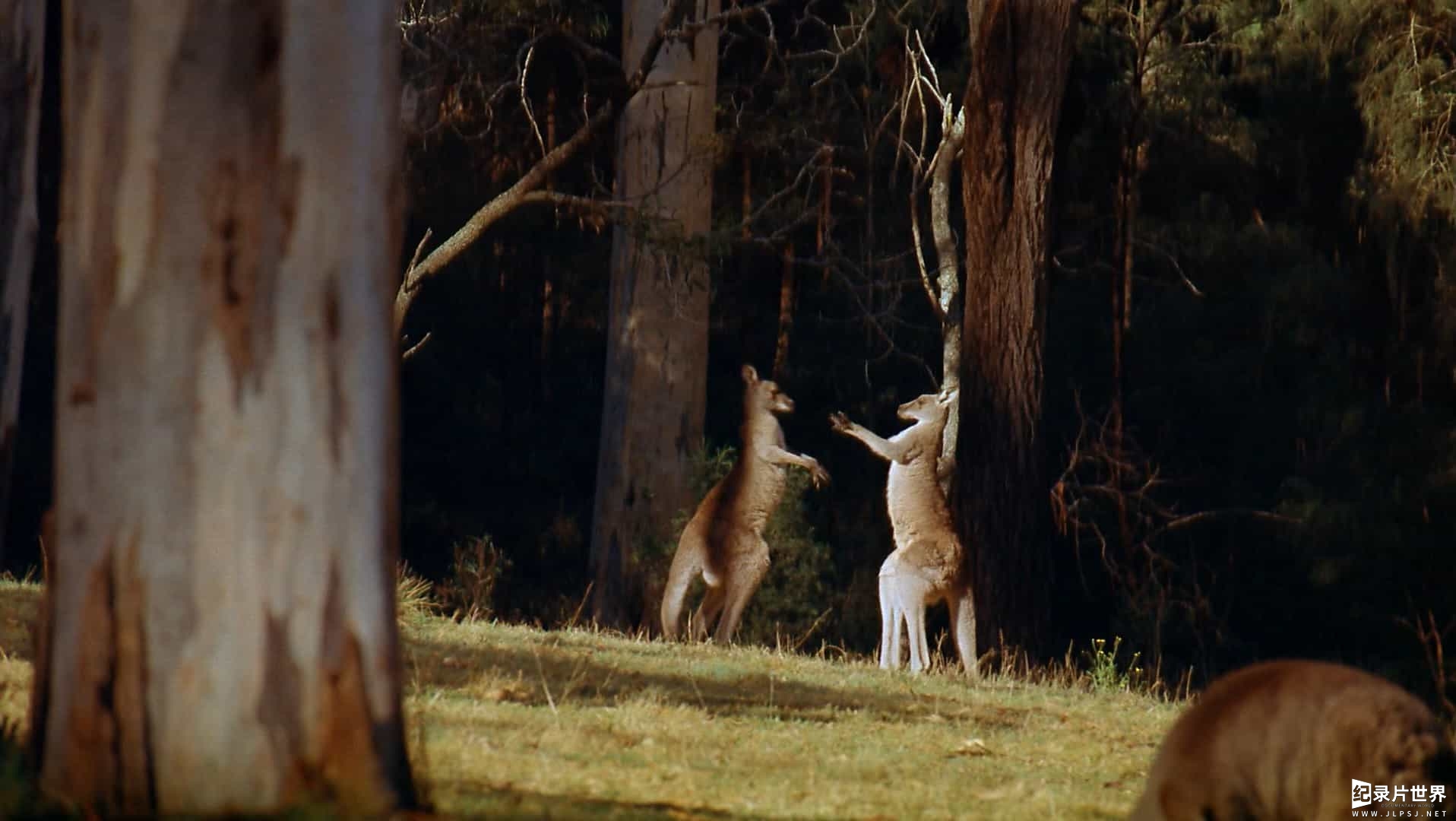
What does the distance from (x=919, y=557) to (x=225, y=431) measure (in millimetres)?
7959

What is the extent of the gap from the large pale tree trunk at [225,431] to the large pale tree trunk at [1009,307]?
10.6 metres

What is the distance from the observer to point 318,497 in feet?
10.6

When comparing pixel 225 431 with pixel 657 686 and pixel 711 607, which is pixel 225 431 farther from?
pixel 711 607

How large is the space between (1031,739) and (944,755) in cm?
78

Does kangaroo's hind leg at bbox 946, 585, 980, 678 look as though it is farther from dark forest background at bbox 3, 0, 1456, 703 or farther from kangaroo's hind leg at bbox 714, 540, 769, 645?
dark forest background at bbox 3, 0, 1456, 703

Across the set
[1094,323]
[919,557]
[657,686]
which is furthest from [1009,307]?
[1094,323]

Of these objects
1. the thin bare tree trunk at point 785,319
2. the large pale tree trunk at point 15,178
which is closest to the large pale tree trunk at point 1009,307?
the thin bare tree trunk at point 785,319

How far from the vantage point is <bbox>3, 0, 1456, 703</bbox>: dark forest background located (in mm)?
18125

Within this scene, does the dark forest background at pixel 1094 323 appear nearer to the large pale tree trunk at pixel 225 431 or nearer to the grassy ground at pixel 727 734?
the grassy ground at pixel 727 734

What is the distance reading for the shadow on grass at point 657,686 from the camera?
690 cm

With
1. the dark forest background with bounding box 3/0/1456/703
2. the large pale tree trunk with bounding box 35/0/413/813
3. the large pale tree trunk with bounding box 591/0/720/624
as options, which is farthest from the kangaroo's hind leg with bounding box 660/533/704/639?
the large pale tree trunk with bounding box 35/0/413/813

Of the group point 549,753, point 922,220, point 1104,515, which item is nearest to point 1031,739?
point 549,753

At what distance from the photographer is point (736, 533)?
1237 centimetres

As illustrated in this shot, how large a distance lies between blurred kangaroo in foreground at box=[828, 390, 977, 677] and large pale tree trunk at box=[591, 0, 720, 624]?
6.00 metres
